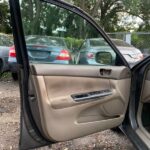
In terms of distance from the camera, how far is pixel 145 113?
3463 mm

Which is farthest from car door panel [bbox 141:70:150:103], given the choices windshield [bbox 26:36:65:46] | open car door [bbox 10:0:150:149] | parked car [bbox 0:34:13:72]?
parked car [bbox 0:34:13:72]

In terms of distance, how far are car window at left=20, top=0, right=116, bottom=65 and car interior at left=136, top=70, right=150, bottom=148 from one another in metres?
0.41

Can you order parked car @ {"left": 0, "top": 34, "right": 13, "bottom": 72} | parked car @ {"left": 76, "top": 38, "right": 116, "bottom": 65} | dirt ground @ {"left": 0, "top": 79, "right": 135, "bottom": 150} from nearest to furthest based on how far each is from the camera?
parked car @ {"left": 76, "top": 38, "right": 116, "bottom": 65} → dirt ground @ {"left": 0, "top": 79, "right": 135, "bottom": 150} → parked car @ {"left": 0, "top": 34, "right": 13, "bottom": 72}

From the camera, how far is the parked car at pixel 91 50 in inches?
121

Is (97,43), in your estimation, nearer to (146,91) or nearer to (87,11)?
(146,91)

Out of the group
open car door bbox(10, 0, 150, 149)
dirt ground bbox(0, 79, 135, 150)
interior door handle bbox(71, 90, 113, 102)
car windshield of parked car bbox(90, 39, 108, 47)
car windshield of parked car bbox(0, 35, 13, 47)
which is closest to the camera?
open car door bbox(10, 0, 150, 149)

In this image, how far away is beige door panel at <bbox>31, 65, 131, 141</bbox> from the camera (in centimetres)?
276

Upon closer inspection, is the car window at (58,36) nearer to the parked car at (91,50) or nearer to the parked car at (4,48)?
the parked car at (91,50)

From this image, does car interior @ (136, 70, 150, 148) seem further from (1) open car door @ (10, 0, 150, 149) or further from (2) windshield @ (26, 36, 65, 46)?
(2) windshield @ (26, 36, 65, 46)

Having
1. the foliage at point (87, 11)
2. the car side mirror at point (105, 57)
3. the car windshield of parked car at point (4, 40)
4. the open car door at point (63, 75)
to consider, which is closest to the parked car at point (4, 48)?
the car windshield of parked car at point (4, 40)

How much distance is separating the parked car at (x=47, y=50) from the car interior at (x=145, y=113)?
0.84 m

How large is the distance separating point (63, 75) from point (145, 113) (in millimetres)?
1096

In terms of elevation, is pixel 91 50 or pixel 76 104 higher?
pixel 91 50

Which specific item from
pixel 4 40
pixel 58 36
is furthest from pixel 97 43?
pixel 4 40
